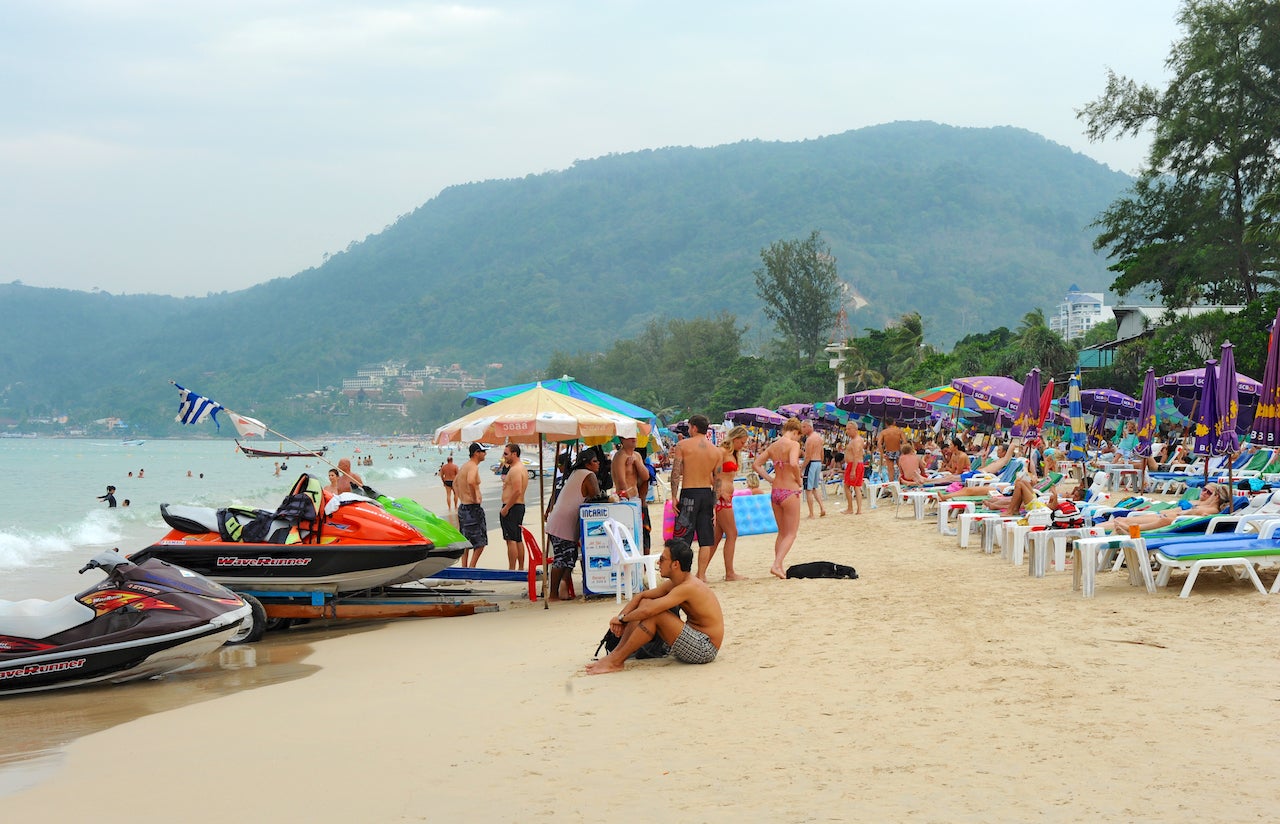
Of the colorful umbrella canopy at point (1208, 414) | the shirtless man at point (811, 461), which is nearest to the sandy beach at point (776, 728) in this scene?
the colorful umbrella canopy at point (1208, 414)

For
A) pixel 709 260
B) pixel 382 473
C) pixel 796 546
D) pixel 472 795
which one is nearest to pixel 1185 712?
pixel 472 795

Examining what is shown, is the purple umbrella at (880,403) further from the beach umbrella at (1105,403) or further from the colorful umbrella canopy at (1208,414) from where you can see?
the colorful umbrella canopy at (1208,414)

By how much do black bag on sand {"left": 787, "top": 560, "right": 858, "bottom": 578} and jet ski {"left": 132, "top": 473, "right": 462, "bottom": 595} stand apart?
10.8ft

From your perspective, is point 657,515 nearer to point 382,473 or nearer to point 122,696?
point 122,696

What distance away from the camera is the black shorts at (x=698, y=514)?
925 cm

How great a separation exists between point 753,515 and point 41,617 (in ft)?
31.8

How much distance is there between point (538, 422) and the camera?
358 inches

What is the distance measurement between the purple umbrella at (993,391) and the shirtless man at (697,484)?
11.8 m

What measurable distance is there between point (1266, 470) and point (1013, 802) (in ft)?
45.2

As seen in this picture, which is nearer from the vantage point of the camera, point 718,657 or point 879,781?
point 879,781

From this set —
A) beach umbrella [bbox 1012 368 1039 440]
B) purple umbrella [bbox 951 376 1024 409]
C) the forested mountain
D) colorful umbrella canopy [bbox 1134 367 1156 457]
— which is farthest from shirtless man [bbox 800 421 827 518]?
the forested mountain

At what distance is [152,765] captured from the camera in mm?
5258

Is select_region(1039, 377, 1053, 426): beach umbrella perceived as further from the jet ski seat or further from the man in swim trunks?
the jet ski seat

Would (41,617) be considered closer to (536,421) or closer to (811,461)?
(536,421)
